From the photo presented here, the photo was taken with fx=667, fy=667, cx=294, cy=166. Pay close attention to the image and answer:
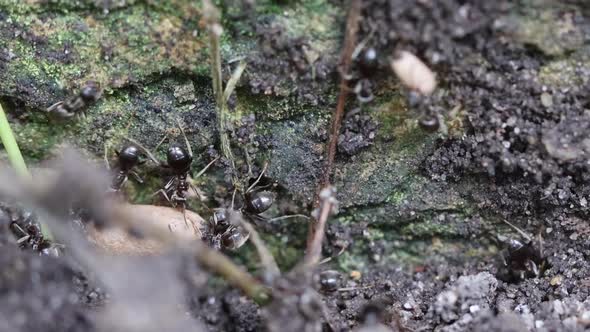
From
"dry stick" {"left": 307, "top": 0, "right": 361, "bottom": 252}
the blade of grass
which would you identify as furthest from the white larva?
the blade of grass

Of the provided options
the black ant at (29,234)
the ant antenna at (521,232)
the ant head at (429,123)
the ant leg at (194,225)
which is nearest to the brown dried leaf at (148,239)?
the ant leg at (194,225)

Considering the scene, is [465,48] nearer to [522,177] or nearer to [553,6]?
[553,6]

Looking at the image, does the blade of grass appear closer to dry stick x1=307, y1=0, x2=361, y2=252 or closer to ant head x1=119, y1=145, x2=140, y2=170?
ant head x1=119, y1=145, x2=140, y2=170

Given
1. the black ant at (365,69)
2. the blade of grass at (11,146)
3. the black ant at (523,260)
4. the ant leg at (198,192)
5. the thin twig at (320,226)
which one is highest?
the black ant at (365,69)

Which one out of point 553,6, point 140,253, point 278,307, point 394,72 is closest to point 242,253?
point 140,253

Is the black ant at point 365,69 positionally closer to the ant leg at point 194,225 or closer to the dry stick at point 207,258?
the dry stick at point 207,258

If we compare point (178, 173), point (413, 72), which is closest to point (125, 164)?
point (178, 173)
